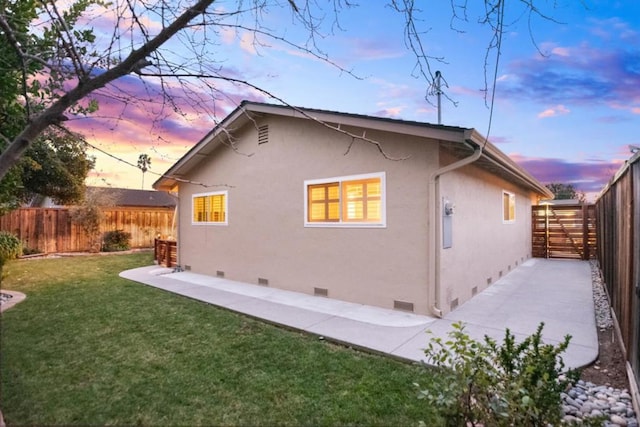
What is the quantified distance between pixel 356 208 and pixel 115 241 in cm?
1415

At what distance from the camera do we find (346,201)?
688 cm

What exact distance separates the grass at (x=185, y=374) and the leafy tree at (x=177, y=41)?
2.36m

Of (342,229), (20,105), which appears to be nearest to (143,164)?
(20,105)

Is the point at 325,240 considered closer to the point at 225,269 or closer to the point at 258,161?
the point at 258,161

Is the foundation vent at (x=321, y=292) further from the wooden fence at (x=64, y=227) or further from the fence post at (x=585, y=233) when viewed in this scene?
the wooden fence at (x=64, y=227)

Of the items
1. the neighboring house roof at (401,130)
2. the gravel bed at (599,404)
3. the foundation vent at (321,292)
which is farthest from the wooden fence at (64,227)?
the gravel bed at (599,404)

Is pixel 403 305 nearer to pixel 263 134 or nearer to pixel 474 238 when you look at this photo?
pixel 474 238

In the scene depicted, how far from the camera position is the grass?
292 cm

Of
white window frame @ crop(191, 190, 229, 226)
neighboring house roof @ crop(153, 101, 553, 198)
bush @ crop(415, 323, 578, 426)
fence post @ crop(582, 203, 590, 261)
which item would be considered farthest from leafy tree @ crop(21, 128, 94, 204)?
fence post @ crop(582, 203, 590, 261)

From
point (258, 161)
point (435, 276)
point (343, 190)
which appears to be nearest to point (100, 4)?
point (343, 190)

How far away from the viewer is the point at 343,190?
6.88 m

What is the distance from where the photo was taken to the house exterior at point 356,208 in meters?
5.73

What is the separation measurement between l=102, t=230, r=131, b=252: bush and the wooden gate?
18.9 metres

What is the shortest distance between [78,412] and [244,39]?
136 inches
